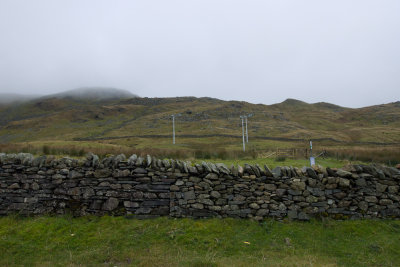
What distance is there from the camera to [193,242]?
4973mm

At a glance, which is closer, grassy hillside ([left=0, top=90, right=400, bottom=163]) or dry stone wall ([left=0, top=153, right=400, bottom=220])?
dry stone wall ([left=0, top=153, right=400, bottom=220])

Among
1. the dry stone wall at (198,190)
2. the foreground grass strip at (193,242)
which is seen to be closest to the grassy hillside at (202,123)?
the dry stone wall at (198,190)

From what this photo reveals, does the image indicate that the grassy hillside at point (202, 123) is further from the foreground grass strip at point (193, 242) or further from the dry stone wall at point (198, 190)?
the foreground grass strip at point (193, 242)

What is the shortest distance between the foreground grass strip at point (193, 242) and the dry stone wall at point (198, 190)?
280 mm

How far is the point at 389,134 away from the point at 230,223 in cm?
6205

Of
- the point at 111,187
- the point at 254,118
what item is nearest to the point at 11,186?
the point at 111,187

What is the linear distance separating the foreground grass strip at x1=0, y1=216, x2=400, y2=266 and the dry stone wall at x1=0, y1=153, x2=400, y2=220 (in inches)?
11.0

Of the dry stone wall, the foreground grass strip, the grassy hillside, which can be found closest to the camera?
the foreground grass strip

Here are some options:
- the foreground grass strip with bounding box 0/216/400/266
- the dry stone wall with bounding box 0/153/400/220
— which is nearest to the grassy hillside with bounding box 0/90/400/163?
the dry stone wall with bounding box 0/153/400/220

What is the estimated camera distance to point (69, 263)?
4.19 metres

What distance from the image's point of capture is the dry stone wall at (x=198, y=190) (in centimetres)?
593

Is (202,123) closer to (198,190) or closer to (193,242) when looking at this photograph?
(198,190)

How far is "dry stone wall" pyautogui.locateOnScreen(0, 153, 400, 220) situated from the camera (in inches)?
233

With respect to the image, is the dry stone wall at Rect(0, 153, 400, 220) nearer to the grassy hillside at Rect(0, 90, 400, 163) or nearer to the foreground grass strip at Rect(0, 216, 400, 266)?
the foreground grass strip at Rect(0, 216, 400, 266)
